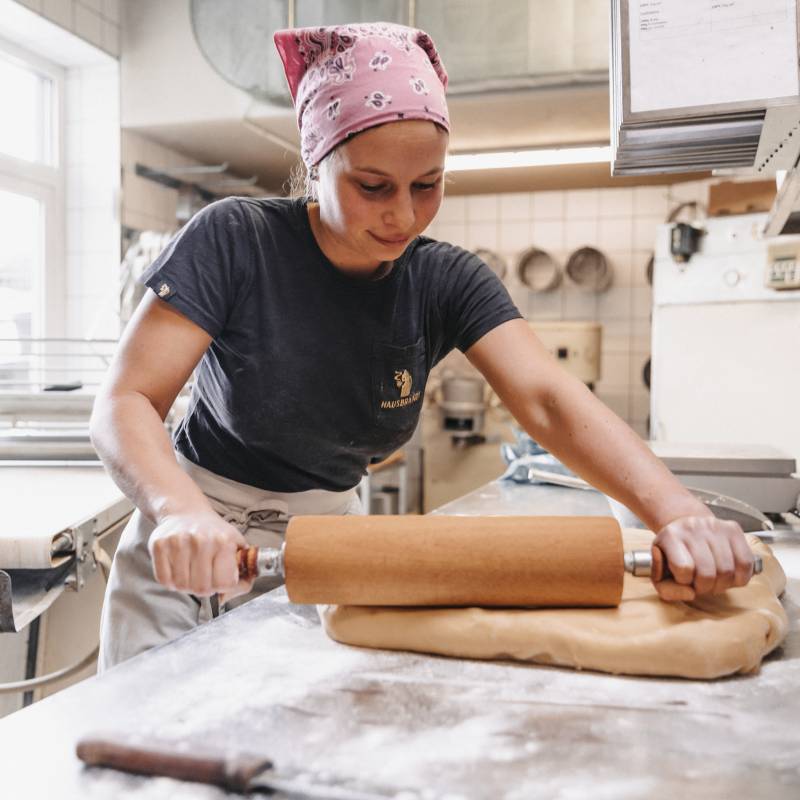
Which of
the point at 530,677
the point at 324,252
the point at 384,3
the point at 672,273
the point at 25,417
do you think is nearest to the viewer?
the point at 530,677

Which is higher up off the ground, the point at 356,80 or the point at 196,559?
the point at 356,80

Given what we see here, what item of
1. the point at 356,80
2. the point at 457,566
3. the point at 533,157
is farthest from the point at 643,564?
the point at 533,157

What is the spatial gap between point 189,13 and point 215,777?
12.4 feet

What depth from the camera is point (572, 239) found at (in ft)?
15.6

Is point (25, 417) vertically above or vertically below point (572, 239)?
below

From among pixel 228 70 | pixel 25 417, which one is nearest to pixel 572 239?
pixel 228 70

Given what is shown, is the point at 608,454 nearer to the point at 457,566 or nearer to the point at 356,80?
the point at 457,566

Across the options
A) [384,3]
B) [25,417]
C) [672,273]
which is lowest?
[25,417]

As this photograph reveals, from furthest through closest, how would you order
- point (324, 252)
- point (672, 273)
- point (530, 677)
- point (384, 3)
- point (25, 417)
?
point (384, 3)
point (672, 273)
point (25, 417)
point (324, 252)
point (530, 677)

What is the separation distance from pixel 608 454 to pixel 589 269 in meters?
3.89

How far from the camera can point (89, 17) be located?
3465mm

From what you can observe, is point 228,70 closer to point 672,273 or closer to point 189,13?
point 189,13

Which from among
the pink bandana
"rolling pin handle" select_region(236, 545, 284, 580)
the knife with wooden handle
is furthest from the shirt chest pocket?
the knife with wooden handle

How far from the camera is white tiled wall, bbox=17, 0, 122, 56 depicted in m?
3.19
